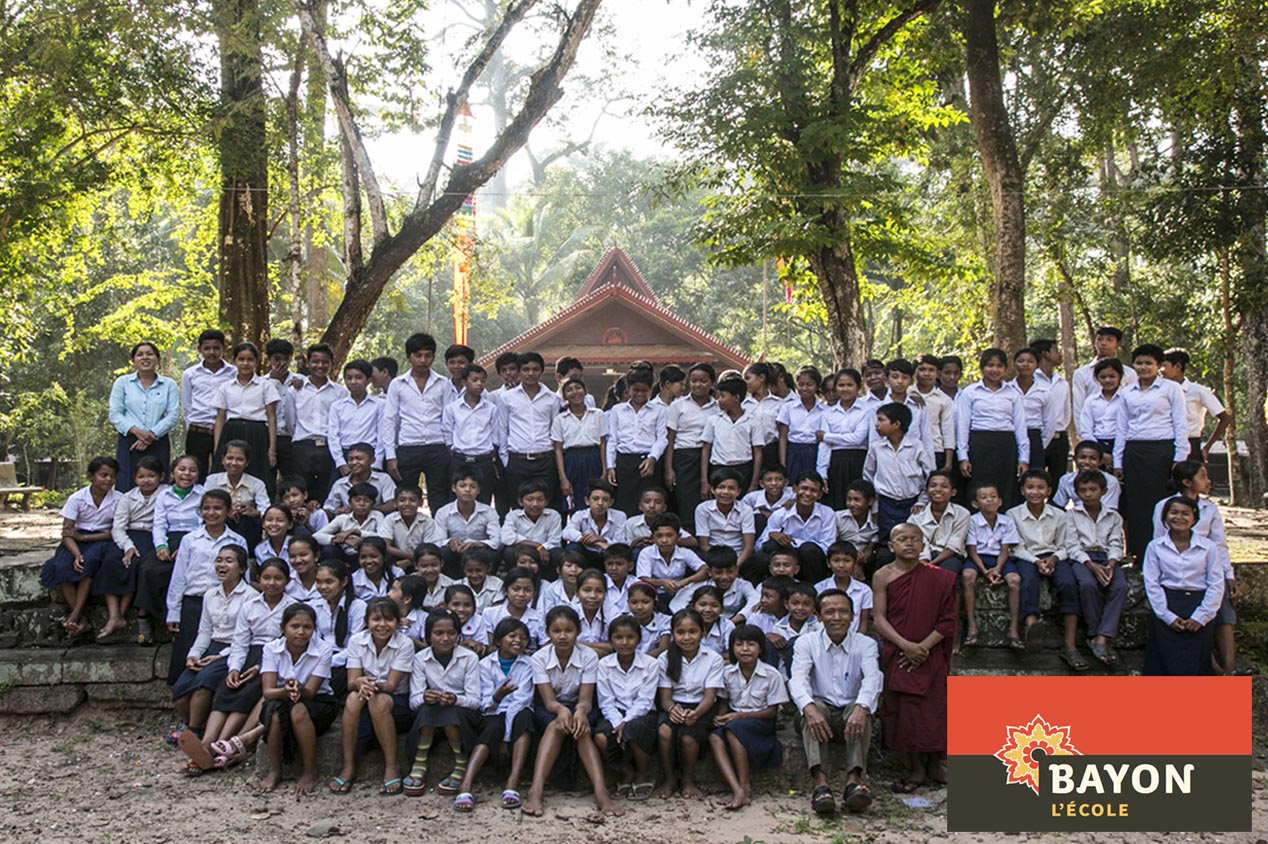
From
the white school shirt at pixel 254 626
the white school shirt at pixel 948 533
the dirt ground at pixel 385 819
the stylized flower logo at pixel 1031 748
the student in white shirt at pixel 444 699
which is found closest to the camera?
the dirt ground at pixel 385 819

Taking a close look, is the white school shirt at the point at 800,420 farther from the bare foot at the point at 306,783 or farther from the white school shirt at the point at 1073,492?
the bare foot at the point at 306,783

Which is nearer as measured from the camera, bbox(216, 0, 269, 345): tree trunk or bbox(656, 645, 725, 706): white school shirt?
bbox(656, 645, 725, 706): white school shirt

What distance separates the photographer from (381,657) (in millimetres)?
5613

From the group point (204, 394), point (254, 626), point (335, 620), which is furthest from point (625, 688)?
point (204, 394)

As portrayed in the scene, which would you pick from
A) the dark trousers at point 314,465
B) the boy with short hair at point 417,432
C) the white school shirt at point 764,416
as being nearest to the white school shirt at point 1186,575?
the white school shirt at point 764,416

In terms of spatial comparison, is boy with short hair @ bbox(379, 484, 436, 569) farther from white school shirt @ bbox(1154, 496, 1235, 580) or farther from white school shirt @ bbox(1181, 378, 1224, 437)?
white school shirt @ bbox(1181, 378, 1224, 437)

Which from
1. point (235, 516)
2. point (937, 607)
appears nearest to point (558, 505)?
point (235, 516)

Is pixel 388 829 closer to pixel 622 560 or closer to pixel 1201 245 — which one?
pixel 622 560

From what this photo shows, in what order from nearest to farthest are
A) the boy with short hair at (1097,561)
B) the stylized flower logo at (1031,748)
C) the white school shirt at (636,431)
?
the stylized flower logo at (1031,748) < the boy with short hair at (1097,561) < the white school shirt at (636,431)

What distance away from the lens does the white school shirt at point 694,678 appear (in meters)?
5.43

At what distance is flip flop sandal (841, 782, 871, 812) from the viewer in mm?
4992

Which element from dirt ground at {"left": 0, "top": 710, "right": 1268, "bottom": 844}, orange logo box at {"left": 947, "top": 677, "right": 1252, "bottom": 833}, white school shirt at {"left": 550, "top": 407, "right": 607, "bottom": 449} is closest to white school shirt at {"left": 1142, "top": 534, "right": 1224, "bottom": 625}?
orange logo box at {"left": 947, "top": 677, "right": 1252, "bottom": 833}

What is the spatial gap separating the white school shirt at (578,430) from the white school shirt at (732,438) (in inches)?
31.4

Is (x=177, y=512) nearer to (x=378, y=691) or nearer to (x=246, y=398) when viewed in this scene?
(x=246, y=398)
